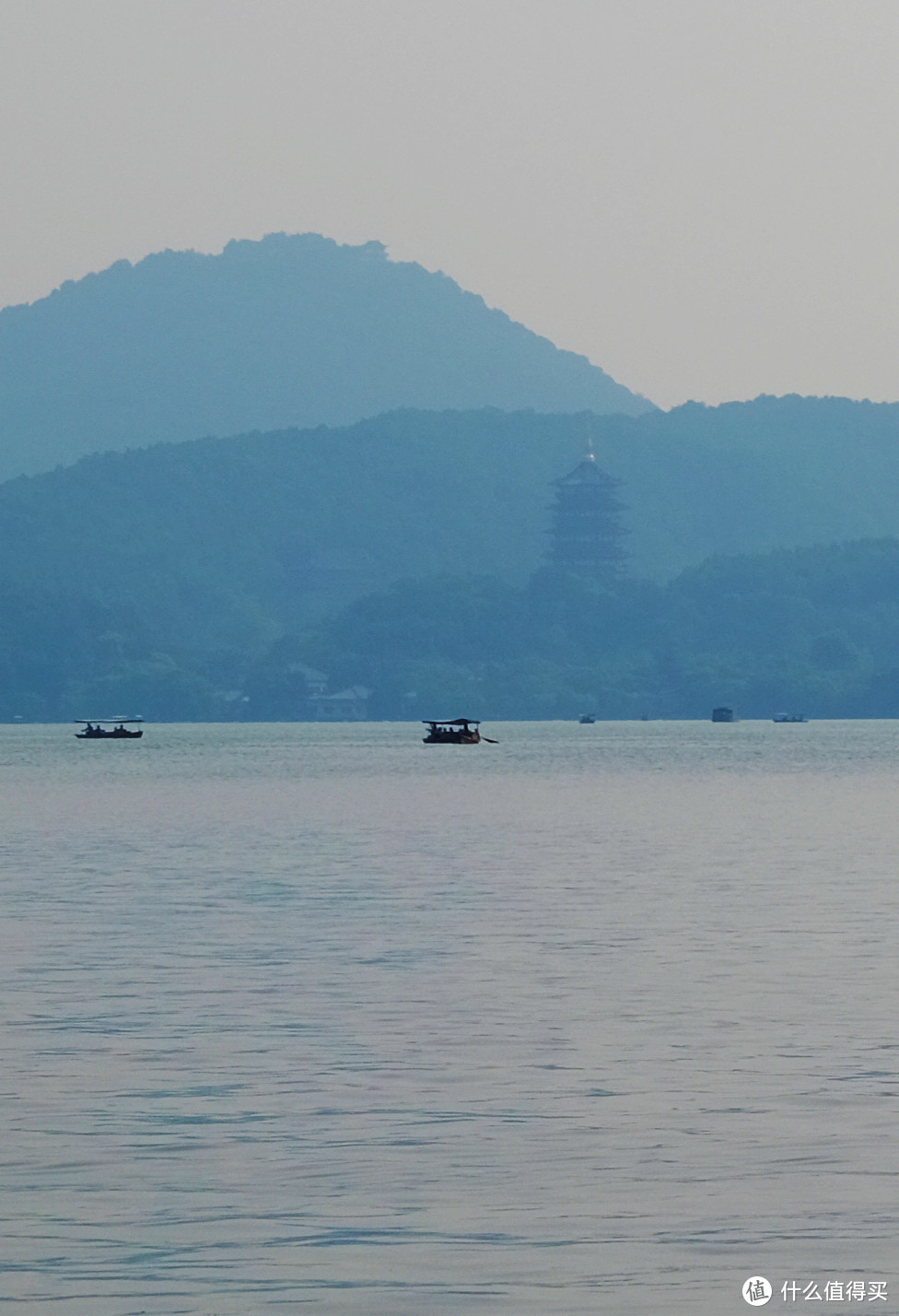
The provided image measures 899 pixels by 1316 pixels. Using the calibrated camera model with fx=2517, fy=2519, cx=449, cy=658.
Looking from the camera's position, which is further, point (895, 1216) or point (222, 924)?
point (222, 924)

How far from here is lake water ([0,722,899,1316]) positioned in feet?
62.1

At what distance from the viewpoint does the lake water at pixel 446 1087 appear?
18938mm

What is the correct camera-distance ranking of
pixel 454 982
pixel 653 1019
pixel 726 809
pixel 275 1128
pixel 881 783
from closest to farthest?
pixel 275 1128
pixel 653 1019
pixel 454 982
pixel 726 809
pixel 881 783

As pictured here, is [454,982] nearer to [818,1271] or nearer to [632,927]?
[632,927]

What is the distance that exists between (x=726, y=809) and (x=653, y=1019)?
65924mm

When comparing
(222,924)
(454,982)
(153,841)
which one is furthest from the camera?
(153,841)

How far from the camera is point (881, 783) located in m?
126

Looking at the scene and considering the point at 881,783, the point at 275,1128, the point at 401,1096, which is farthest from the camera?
the point at 881,783

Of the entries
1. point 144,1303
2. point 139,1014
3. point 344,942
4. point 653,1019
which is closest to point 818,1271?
point 144,1303

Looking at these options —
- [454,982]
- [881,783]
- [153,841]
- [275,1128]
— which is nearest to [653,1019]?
[454,982]

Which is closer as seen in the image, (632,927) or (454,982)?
(454,982)

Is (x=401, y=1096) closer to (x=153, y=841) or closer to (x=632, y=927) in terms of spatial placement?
(x=632, y=927)

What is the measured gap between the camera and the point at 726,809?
9762cm

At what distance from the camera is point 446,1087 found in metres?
26.8
